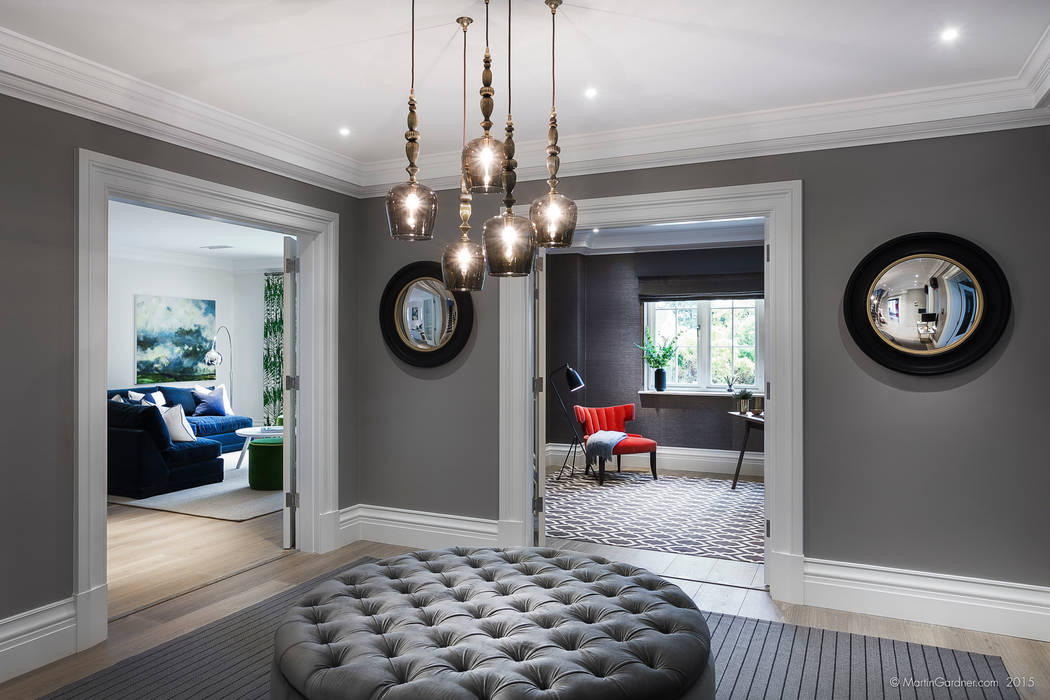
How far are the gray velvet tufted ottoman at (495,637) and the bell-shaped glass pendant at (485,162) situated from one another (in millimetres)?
1379

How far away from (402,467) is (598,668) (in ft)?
10.0

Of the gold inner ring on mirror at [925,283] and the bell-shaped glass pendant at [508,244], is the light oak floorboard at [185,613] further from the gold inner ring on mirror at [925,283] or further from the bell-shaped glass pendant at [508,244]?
the gold inner ring on mirror at [925,283]

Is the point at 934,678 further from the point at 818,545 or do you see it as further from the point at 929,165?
the point at 929,165

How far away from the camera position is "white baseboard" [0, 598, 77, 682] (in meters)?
2.70

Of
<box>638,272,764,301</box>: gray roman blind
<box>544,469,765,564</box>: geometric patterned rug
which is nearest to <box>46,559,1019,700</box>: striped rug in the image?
<box>544,469,765,564</box>: geometric patterned rug

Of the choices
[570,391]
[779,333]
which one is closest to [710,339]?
[570,391]

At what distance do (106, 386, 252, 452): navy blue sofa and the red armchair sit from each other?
4285mm

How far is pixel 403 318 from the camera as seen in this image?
4.57 meters

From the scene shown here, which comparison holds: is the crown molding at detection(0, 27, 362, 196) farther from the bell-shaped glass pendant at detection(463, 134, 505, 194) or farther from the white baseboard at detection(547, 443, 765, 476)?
the white baseboard at detection(547, 443, 765, 476)

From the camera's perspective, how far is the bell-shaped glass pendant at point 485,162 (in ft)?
7.46

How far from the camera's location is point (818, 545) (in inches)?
138

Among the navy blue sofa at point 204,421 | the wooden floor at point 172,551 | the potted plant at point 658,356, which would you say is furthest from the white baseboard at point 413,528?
the navy blue sofa at point 204,421

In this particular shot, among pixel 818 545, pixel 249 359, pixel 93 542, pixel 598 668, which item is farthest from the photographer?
pixel 249 359

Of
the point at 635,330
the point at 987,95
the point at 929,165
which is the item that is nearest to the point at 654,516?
the point at 635,330
